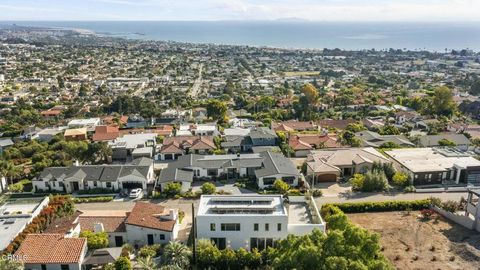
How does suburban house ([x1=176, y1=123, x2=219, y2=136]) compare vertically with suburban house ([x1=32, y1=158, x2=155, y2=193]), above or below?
above

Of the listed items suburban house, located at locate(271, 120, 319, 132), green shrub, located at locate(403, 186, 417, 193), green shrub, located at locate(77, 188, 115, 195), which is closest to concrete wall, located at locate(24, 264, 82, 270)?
green shrub, located at locate(77, 188, 115, 195)

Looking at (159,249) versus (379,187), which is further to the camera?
(379,187)

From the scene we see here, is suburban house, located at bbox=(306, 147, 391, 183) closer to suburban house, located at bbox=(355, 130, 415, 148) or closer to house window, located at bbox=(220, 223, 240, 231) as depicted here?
suburban house, located at bbox=(355, 130, 415, 148)

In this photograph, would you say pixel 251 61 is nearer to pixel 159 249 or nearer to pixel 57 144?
pixel 57 144

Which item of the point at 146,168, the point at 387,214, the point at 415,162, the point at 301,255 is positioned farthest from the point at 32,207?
the point at 415,162

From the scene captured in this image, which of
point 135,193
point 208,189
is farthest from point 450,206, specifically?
point 135,193

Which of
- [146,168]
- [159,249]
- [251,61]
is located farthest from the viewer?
[251,61]
